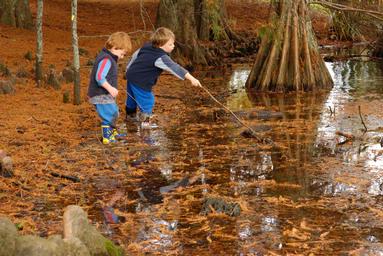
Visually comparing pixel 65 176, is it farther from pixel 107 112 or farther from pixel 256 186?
pixel 107 112

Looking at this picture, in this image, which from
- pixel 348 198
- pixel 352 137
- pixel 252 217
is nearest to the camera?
pixel 252 217

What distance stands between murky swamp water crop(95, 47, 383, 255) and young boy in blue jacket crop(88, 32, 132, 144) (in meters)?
0.39

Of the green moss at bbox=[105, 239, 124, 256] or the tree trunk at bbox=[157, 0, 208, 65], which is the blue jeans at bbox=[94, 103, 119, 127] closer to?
the green moss at bbox=[105, 239, 124, 256]

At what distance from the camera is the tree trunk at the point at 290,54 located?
12.7m

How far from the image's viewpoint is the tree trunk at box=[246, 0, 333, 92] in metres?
12.7

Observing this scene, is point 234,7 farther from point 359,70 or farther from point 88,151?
point 88,151

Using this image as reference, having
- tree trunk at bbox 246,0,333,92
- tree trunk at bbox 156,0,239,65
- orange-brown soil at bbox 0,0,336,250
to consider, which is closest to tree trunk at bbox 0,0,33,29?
orange-brown soil at bbox 0,0,336,250

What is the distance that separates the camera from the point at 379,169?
657 centimetres

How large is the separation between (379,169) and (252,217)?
1.97 meters

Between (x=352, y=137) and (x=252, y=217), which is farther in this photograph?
(x=352, y=137)

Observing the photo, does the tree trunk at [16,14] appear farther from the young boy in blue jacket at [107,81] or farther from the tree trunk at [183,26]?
the young boy in blue jacket at [107,81]

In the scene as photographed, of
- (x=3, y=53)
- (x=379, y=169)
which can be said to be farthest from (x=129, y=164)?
(x=3, y=53)

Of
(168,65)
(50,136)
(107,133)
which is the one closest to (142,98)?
(168,65)

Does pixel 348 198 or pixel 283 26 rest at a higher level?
pixel 283 26
